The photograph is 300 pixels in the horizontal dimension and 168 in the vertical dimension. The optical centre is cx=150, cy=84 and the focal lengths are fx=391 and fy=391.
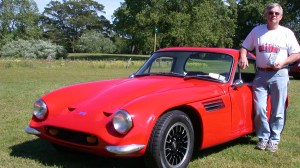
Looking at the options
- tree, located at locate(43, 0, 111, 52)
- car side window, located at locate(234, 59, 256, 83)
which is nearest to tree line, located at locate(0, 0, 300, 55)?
tree, located at locate(43, 0, 111, 52)

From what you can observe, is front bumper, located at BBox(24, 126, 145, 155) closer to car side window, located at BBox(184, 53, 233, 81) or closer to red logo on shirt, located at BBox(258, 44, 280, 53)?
car side window, located at BBox(184, 53, 233, 81)

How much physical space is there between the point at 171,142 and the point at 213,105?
2.48ft

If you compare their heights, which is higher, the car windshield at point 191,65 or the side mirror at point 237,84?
the car windshield at point 191,65

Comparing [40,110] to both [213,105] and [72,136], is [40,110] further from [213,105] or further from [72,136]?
[213,105]

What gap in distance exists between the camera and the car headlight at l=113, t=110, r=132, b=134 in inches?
148

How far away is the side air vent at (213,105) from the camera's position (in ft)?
14.5

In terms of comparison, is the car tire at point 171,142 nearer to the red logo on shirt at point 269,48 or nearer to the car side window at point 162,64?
the car side window at point 162,64

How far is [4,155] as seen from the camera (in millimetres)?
4746

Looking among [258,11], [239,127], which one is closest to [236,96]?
[239,127]

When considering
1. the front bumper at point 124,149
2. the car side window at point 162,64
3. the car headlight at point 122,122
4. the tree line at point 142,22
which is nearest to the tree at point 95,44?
the tree line at point 142,22

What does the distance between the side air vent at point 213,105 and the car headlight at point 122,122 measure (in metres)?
1.04

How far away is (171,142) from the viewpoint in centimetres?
410

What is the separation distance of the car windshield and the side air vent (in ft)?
1.68

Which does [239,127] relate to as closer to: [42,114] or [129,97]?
[129,97]
